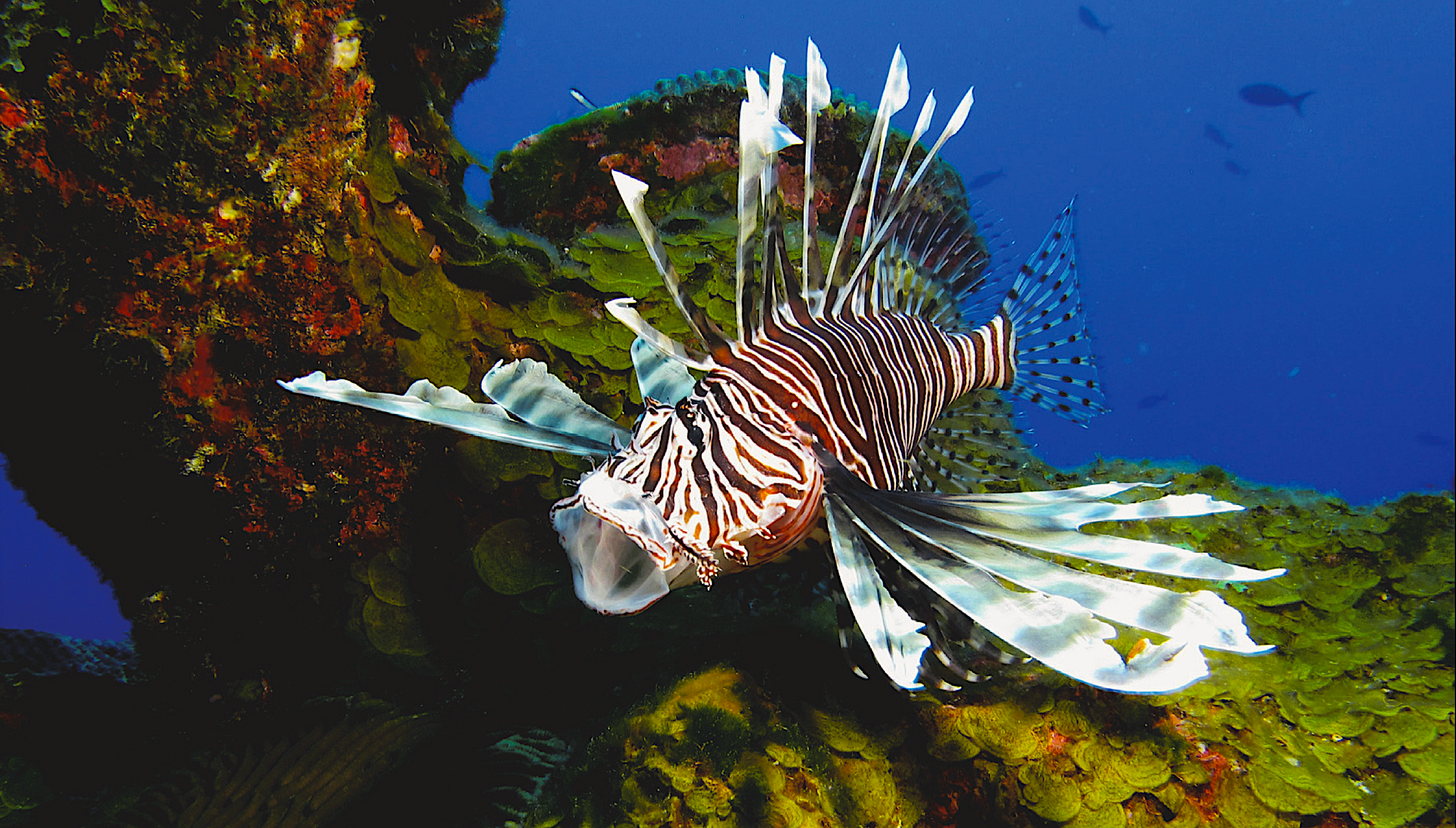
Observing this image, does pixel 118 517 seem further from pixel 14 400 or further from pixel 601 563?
pixel 601 563

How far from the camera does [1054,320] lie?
110 inches

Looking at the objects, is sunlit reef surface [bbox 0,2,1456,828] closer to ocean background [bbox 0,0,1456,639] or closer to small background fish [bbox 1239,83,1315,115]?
small background fish [bbox 1239,83,1315,115]

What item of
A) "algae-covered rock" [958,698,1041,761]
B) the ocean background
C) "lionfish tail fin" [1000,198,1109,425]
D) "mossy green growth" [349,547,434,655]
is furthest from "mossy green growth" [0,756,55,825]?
the ocean background

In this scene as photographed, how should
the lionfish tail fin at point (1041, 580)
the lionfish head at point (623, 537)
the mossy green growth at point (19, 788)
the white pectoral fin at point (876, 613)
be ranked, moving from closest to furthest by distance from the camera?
the lionfish tail fin at point (1041, 580), the white pectoral fin at point (876, 613), the lionfish head at point (623, 537), the mossy green growth at point (19, 788)

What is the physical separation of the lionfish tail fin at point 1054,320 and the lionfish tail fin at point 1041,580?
5.55ft

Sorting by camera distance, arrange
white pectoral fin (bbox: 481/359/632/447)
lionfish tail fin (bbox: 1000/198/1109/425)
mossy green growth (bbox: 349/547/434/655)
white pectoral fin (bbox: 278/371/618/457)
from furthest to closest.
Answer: lionfish tail fin (bbox: 1000/198/1109/425) < mossy green growth (bbox: 349/547/434/655) < white pectoral fin (bbox: 481/359/632/447) < white pectoral fin (bbox: 278/371/618/457)

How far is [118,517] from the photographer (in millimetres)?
2334

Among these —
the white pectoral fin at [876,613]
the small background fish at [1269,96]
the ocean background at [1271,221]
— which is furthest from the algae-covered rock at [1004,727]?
the ocean background at [1271,221]

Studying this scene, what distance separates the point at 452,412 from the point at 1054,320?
7.90 ft

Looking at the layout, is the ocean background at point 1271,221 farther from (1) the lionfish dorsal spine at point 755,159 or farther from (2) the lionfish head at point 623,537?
(2) the lionfish head at point 623,537

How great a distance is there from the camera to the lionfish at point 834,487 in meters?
1.03

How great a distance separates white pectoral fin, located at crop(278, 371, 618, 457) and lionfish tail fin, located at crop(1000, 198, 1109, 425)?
1.96m

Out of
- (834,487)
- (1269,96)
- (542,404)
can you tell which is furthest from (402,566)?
(1269,96)

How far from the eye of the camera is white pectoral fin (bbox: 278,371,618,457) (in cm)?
139
